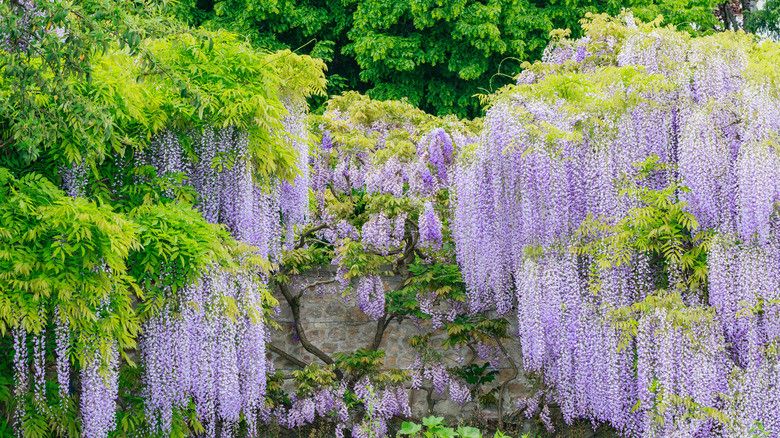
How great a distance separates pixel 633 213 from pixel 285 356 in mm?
4095

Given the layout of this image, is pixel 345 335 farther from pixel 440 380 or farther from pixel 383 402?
pixel 440 380

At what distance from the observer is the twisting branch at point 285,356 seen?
8.32 metres

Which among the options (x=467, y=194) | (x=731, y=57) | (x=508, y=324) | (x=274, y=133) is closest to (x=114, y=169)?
(x=274, y=133)

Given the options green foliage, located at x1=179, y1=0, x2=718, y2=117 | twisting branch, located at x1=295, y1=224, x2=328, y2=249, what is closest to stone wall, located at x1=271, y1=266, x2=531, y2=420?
twisting branch, located at x1=295, y1=224, x2=328, y2=249

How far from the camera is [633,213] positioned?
→ 6.01 meters

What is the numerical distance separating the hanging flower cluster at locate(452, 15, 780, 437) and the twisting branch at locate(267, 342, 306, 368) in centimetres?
240

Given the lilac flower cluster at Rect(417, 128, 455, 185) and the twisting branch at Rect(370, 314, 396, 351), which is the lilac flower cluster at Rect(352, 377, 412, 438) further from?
the lilac flower cluster at Rect(417, 128, 455, 185)

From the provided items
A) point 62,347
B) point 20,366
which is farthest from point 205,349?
point 20,366

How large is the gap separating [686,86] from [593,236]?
1492 millimetres

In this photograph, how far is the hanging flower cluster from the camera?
5.71 meters

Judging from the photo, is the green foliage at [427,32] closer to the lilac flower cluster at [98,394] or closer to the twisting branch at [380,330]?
the twisting branch at [380,330]

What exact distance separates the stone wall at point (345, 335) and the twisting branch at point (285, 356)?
89mm

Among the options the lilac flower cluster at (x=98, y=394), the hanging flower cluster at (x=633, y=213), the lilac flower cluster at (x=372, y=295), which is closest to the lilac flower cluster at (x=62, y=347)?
the lilac flower cluster at (x=98, y=394)

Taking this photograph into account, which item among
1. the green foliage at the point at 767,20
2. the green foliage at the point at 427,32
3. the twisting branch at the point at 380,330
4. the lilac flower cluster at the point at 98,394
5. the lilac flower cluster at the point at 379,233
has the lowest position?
the lilac flower cluster at the point at 98,394
